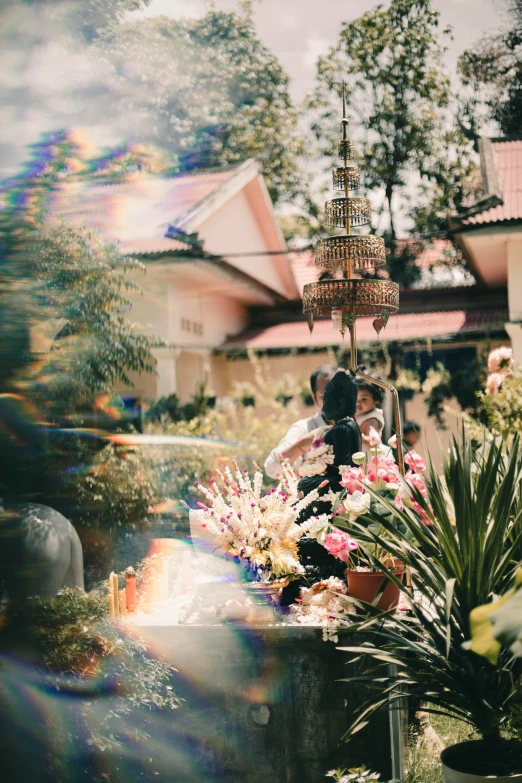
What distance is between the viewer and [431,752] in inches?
143

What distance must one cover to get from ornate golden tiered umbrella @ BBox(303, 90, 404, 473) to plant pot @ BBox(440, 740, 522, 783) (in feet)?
3.84

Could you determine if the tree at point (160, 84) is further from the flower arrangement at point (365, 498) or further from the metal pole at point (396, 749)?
the metal pole at point (396, 749)

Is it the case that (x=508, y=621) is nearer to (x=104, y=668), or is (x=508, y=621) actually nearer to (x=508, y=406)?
(x=104, y=668)

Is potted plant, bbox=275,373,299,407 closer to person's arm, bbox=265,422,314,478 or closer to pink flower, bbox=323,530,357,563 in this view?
person's arm, bbox=265,422,314,478

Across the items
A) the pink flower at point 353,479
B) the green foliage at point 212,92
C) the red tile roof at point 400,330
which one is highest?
the green foliage at point 212,92

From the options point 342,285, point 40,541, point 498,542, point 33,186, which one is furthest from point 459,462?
point 33,186

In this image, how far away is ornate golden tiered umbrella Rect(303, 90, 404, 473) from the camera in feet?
11.6

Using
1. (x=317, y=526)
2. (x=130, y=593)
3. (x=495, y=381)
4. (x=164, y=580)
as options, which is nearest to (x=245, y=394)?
(x=495, y=381)

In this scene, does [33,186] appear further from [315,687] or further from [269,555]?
[315,687]

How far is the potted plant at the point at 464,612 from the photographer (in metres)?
2.71

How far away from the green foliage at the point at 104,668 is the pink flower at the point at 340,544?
933mm

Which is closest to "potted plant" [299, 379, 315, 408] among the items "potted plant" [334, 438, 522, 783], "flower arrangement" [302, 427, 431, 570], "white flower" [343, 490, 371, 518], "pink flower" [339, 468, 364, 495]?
"flower arrangement" [302, 427, 431, 570]

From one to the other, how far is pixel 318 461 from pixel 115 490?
15.3 ft

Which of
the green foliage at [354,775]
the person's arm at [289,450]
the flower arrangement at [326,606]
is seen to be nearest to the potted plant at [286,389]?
the person's arm at [289,450]
